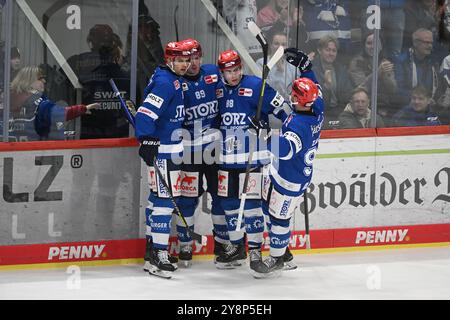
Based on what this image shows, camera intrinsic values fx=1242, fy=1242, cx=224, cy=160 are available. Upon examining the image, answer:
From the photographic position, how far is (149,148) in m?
7.48

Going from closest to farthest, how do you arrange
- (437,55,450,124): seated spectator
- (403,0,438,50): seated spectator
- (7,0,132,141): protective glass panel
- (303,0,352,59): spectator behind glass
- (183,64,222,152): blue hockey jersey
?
(7,0,132,141): protective glass panel < (183,64,222,152): blue hockey jersey < (303,0,352,59): spectator behind glass < (403,0,438,50): seated spectator < (437,55,450,124): seated spectator

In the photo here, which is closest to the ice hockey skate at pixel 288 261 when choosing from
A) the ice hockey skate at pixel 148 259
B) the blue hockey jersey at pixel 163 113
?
the ice hockey skate at pixel 148 259

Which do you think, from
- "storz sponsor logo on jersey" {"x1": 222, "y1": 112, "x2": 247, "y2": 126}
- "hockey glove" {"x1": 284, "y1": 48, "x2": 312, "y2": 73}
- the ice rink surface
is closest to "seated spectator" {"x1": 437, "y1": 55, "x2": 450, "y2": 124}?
the ice rink surface

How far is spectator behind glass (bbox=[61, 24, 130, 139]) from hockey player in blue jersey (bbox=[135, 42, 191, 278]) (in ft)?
1.31

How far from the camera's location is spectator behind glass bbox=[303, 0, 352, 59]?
840 cm

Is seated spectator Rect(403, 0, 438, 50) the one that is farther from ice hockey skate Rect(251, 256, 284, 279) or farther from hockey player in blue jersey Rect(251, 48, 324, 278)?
ice hockey skate Rect(251, 256, 284, 279)

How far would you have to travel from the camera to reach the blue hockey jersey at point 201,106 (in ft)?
25.6

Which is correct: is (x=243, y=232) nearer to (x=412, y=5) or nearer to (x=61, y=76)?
(x=61, y=76)

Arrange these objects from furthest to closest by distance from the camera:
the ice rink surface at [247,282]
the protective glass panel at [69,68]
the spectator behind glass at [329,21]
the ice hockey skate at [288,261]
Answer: the spectator behind glass at [329,21]
the ice hockey skate at [288,261]
the protective glass panel at [69,68]
the ice rink surface at [247,282]

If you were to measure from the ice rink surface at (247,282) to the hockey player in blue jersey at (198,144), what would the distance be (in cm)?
32

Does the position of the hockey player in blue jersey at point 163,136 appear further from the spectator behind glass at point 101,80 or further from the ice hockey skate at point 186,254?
the spectator behind glass at point 101,80

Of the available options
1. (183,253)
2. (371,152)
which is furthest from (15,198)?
(371,152)

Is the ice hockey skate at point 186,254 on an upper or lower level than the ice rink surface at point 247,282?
upper

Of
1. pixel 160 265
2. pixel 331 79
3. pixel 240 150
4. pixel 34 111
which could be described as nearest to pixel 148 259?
pixel 160 265
